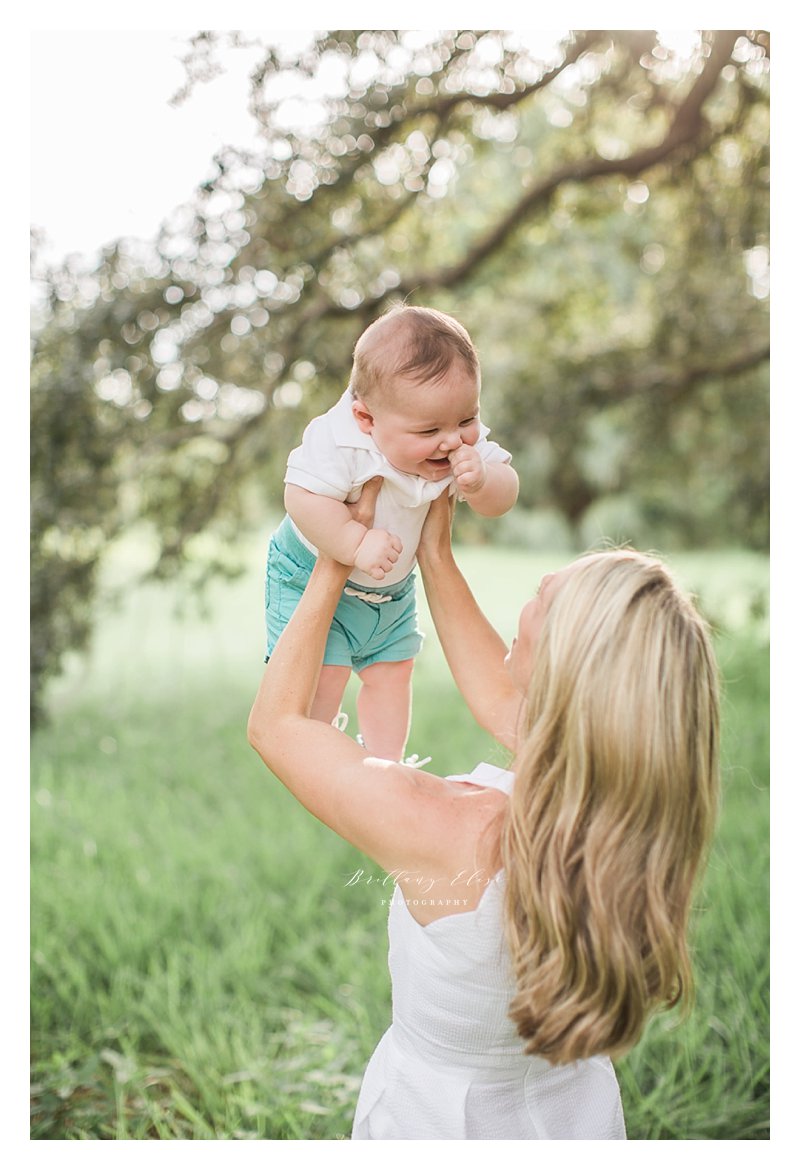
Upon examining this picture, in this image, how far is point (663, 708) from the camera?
3.58 ft

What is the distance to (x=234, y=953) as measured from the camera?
2523 millimetres

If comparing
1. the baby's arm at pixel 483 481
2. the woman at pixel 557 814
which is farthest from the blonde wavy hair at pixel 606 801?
the baby's arm at pixel 483 481

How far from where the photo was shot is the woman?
3.59ft

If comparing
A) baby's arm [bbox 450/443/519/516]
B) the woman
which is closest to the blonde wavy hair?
the woman

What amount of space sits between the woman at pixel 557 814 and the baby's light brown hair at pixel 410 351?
137 millimetres

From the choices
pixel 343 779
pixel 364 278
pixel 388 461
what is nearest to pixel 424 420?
pixel 388 461

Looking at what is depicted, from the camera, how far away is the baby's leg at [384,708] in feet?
4.40

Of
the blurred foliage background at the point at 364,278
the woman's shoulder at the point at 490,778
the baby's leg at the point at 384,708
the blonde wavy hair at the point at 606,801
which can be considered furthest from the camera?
the blurred foliage background at the point at 364,278

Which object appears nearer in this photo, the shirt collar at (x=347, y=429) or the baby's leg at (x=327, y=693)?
the shirt collar at (x=347, y=429)

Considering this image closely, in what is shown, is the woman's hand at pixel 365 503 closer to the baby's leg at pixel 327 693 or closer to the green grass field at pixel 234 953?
the baby's leg at pixel 327 693

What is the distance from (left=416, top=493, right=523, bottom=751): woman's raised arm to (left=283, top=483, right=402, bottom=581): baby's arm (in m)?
0.13

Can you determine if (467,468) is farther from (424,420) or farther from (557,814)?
(557,814)

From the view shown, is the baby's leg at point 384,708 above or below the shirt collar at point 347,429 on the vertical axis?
below
